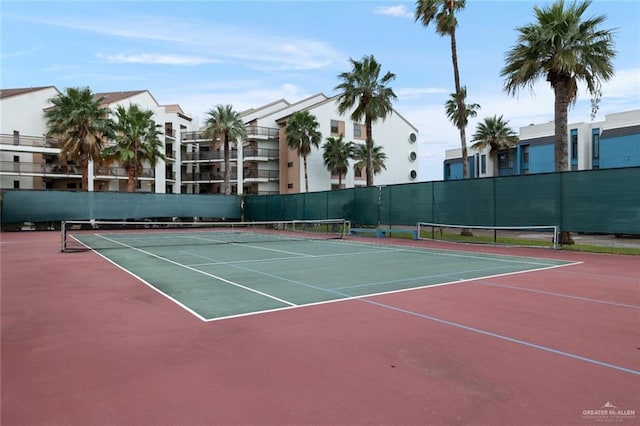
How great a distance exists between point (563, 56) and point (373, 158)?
95.5ft

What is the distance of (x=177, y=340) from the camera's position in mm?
5168

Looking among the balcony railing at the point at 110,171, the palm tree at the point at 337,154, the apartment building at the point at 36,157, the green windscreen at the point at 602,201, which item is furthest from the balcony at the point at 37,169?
the green windscreen at the point at 602,201

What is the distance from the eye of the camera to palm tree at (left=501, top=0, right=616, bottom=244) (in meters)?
16.7

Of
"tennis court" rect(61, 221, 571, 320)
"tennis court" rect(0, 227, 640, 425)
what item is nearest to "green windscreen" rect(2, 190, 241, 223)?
"tennis court" rect(61, 221, 571, 320)

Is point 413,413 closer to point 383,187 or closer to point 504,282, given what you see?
point 504,282

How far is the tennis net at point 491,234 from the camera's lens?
1776 centimetres

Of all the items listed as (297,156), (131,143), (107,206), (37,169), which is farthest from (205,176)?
(107,206)

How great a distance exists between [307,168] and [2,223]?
26126 mm

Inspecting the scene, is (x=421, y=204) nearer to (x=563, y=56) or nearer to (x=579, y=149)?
(x=563, y=56)

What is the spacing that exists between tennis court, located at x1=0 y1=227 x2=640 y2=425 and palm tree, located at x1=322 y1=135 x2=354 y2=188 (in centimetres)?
3510

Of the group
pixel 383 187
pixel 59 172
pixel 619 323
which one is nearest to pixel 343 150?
pixel 383 187

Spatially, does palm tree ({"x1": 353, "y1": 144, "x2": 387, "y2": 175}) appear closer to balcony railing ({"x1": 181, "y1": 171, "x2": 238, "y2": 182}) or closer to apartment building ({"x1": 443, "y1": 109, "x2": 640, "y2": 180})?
apartment building ({"x1": 443, "y1": 109, "x2": 640, "y2": 180})

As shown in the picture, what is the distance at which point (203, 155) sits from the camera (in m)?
53.6

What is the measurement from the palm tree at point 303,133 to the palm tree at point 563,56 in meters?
26.4
